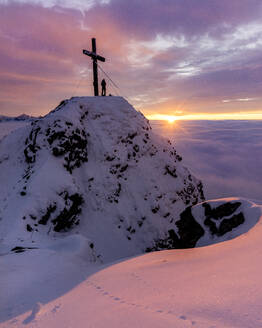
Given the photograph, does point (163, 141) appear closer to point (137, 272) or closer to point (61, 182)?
point (61, 182)

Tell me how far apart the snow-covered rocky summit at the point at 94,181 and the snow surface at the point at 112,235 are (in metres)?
0.07

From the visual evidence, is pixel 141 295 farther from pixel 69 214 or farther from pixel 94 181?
pixel 94 181

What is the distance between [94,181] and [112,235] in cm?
368

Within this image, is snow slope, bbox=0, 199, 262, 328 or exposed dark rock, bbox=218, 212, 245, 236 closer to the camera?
snow slope, bbox=0, 199, 262, 328

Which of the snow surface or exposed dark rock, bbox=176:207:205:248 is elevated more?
the snow surface

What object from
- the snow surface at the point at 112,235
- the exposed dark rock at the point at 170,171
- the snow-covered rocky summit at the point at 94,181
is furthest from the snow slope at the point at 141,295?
the exposed dark rock at the point at 170,171

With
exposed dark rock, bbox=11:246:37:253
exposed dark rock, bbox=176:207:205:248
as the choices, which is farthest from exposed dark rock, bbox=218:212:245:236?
exposed dark rock, bbox=11:246:37:253

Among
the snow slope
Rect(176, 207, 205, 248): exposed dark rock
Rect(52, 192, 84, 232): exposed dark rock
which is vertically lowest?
Rect(176, 207, 205, 248): exposed dark rock

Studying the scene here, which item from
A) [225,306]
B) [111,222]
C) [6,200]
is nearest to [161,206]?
[111,222]

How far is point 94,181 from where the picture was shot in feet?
46.1

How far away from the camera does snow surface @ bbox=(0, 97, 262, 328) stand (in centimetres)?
283

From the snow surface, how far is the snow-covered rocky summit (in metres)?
0.07

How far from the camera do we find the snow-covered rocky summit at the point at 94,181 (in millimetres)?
10758

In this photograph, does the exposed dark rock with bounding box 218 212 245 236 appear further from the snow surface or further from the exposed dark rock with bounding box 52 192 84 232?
the exposed dark rock with bounding box 52 192 84 232
